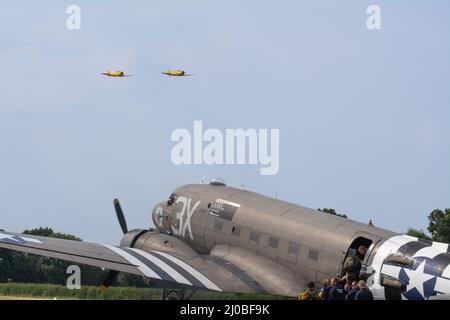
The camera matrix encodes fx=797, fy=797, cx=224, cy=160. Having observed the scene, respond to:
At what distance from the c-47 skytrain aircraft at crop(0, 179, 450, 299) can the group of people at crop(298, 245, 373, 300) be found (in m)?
0.26

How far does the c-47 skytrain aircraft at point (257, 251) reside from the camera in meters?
24.3

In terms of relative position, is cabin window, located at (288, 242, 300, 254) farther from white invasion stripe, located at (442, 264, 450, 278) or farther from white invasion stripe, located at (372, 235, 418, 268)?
white invasion stripe, located at (442, 264, 450, 278)

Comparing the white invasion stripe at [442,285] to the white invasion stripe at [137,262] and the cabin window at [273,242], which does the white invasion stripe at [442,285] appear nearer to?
the cabin window at [273,242]

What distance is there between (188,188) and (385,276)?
37.7 ft

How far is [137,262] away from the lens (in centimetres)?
2688

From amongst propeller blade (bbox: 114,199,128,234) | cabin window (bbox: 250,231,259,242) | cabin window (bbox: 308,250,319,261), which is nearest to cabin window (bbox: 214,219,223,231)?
cabin window (bbox: 250,231,259,242)

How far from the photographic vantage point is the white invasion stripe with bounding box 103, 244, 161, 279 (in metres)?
25.9

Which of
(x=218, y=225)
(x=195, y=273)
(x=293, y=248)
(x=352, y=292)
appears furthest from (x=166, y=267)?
(x=352, y=292)

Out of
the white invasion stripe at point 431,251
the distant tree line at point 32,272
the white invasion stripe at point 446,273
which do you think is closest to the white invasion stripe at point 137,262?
the white invasion stripe at point 431,251

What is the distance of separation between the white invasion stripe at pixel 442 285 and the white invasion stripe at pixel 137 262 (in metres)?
8.69

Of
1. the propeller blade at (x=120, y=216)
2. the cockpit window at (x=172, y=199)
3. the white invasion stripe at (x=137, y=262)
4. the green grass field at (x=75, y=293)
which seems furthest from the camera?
the green grass field at (x=75, y=293)
